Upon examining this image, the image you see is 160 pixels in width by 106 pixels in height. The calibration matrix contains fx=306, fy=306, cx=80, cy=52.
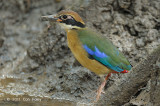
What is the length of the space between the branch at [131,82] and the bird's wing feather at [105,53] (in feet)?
2.60

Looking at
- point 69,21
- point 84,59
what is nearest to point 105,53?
point 84,59

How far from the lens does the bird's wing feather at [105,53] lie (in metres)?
5.23

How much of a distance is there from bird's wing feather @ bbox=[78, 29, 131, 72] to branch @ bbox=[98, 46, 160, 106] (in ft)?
2.60

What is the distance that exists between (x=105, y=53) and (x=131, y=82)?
1041mm

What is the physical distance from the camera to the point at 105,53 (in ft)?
17.3

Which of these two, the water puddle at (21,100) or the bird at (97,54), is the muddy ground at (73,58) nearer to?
the water puddle at (21,100)

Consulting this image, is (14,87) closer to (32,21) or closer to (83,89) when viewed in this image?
(83,89)

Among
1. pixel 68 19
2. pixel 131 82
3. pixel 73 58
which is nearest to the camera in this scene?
pixel 131 82

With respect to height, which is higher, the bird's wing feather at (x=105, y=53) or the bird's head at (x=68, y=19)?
the bird's head at (x=68, y=19)

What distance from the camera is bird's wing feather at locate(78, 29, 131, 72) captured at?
5.23 m

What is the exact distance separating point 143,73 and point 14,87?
3009 millimetres

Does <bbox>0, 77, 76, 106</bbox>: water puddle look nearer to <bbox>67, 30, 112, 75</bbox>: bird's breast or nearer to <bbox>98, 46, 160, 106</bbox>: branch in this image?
<bbox>67, 30, 112, 75</bbox>: bird's breast

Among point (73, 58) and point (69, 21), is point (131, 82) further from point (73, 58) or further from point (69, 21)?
point (73, 58)

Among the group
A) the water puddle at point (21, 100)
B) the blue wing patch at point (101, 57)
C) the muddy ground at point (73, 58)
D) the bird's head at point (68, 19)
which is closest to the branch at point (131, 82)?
the blue wing patch at point (101, 57)
